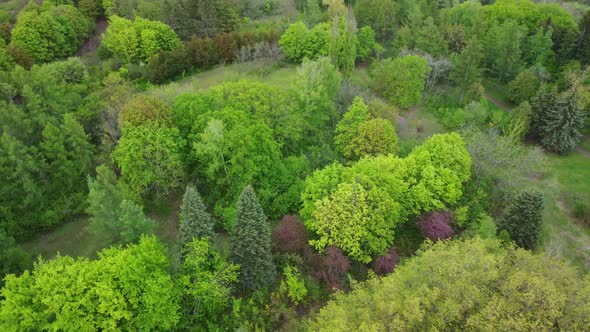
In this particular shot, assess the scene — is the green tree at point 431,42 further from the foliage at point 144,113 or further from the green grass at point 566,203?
the foliage at point 144,113

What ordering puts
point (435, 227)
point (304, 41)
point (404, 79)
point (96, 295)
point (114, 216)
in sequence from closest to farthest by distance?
point (96, 295), point (114, 216), point (435, 227), point (404, 79), point (304, 41)

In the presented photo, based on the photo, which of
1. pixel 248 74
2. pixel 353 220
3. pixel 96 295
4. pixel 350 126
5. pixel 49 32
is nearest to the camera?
pixel 96 295

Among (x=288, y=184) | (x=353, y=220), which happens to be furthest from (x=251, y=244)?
(x=288, y=184)

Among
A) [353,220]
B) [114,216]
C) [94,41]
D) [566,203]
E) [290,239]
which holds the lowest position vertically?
[566,203]

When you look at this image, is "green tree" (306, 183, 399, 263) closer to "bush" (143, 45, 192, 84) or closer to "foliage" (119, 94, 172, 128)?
"foliage" (119, 94, 172, 128)

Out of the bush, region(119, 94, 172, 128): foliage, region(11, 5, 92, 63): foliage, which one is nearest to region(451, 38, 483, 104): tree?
the bush

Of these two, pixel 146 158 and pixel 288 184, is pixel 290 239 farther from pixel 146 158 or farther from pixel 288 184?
pixel 146 158

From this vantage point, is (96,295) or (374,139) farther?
(374,139)
